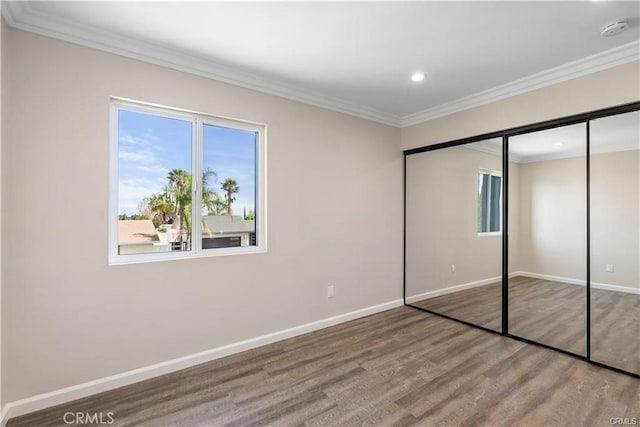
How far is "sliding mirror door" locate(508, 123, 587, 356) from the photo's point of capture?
268cm

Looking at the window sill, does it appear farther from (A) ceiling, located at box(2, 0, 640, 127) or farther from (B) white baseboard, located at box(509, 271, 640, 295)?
(B) white baseboard, located at box(509, 271, 640, 295)

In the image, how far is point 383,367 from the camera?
252 cm

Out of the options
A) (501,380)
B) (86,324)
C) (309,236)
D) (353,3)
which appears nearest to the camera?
(353,3)

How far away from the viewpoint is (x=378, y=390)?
2199 mm

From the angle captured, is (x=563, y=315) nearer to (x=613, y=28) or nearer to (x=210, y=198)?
(x=613, y=28)

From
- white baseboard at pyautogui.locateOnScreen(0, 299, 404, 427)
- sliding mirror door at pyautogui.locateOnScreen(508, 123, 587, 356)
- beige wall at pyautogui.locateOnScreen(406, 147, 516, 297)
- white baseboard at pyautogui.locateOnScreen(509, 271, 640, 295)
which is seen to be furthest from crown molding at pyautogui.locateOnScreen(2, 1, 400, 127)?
white baseboard at pyautogui.locateOnScreen(509, 271, 640, 295)

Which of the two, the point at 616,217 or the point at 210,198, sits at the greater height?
the point at 210,198

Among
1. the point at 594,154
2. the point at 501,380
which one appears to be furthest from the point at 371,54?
the point at 501,380

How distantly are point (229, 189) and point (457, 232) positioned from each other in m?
2.74

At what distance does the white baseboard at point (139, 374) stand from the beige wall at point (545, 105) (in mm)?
2698

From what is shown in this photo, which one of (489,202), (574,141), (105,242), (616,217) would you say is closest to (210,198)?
(105,242)

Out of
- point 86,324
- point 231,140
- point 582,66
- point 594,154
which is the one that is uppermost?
point 582,66

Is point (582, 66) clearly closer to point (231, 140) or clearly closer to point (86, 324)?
point (231, 140)

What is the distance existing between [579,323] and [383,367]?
6.08ft
